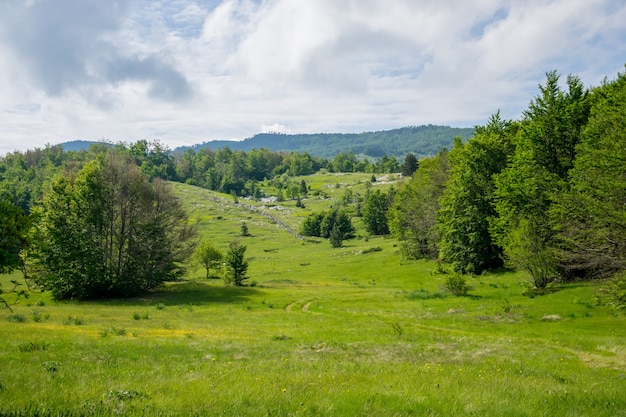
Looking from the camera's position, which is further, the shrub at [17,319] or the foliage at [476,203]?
the foliage at [476,203]

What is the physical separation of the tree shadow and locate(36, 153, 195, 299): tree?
2499mm

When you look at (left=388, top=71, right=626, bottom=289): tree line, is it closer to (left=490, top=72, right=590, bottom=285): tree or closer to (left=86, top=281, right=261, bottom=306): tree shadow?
(left=490, top=72, right=590, bottom=285): tree

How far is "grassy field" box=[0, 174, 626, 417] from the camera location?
29.0ft

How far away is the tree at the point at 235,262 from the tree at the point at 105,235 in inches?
258

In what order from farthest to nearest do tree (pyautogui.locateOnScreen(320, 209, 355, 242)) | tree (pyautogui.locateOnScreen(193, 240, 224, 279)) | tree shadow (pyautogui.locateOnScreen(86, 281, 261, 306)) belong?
tree (pyautogui.locateOnScreen(320, 209, 355, 242)) → tree (pyautogui.locateOnScreen(193, 240, 224, 279)) → tree shadow (pyautogui.locateOnScreen(86, 281, 261, 306))

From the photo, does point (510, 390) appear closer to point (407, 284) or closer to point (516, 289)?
point (516, 289)

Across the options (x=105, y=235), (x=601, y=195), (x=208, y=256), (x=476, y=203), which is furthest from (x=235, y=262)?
(x=601, y=195)

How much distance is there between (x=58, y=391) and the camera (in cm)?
933

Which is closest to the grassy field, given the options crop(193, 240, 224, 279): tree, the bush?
the bush

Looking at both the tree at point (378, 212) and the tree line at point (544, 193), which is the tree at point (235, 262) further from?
the tree at point (378, 212)

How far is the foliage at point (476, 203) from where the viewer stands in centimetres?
5847

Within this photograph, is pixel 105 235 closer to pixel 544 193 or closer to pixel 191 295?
pixel 191 295

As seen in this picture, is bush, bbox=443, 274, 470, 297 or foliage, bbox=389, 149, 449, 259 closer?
bush, bbox=443, 274, 470, 297

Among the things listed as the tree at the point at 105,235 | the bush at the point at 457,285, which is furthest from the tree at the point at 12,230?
the tree at the point at 105,235
